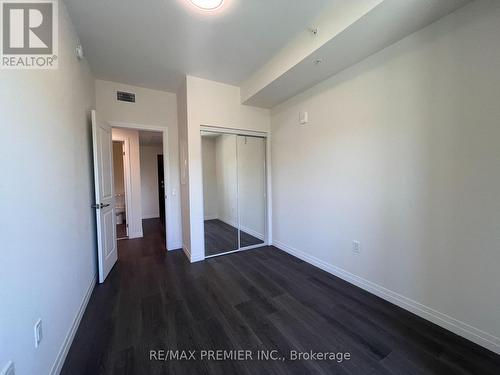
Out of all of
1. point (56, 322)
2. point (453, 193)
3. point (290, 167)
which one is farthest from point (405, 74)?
point (56, 322)

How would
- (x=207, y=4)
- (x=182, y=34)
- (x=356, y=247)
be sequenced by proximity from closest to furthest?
(x=207, y=4), (x=182, y=34), (x=356, y=247)

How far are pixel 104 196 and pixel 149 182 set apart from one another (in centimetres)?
406

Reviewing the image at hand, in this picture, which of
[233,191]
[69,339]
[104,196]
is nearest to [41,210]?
[69,339]

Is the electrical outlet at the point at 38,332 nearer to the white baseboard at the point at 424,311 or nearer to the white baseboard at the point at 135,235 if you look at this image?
the white baseboard at the point at 424,311

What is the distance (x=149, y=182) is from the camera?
643 cm

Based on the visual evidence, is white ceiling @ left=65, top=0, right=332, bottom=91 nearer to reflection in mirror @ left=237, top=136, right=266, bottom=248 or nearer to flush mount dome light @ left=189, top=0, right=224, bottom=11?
flush mount dome light @ left=189, top=0, right=224, bottom=11

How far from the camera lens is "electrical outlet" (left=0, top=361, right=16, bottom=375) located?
33.8 inches

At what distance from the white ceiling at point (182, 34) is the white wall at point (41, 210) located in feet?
0.95

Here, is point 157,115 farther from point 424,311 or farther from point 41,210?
point 424,311

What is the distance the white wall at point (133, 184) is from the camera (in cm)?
417

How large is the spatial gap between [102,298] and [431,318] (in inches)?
126

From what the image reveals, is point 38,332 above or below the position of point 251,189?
below

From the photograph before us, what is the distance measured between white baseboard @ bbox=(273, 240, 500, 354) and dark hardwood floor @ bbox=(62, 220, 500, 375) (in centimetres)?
5

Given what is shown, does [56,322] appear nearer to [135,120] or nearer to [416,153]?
[135,120]
